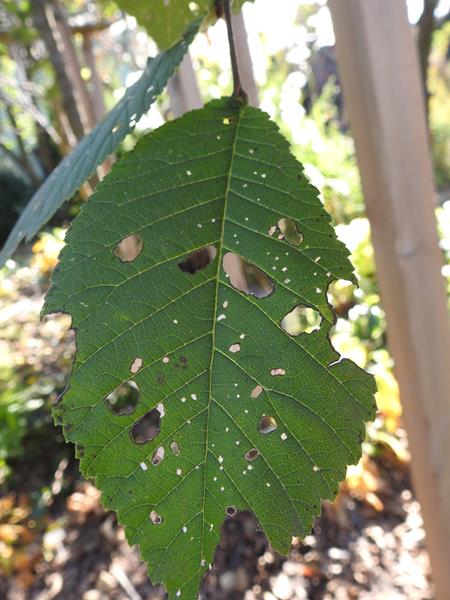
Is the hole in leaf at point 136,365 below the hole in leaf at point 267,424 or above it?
above

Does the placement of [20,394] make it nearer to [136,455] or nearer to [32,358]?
[32,358]

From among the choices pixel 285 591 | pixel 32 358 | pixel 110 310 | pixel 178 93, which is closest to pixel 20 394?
pixel 32 358

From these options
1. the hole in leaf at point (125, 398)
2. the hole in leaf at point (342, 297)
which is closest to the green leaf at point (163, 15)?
the hole in leaf at point (125, 398)

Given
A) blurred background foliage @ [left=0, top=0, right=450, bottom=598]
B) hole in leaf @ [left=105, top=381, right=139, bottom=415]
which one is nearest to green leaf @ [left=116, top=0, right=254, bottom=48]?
blurred background foliage @ [left=0, top=0, right=450, bottom=598]

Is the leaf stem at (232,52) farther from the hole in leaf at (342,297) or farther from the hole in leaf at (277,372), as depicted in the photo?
the hole in leaf at (342,297)

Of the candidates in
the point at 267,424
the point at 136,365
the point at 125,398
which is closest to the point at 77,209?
the point at 125,398

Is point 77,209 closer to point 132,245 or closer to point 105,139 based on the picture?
point 132,245
